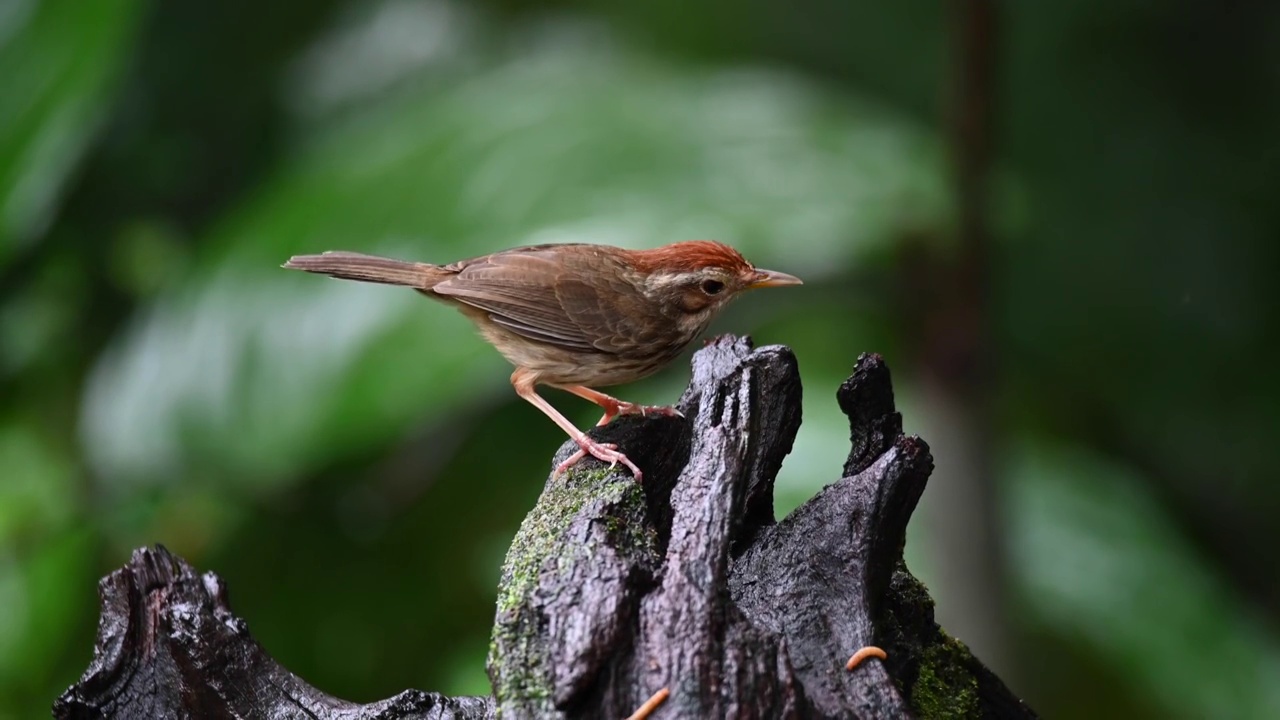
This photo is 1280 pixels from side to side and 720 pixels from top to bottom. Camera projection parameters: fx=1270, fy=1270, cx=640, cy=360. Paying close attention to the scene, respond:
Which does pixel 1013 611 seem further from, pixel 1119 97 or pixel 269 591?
pixel 1119 97

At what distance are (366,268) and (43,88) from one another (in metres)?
1.77

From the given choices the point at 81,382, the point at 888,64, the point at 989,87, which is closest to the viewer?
the point at 989,87

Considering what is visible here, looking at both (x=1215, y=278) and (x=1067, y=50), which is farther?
(x=1067, y=50)

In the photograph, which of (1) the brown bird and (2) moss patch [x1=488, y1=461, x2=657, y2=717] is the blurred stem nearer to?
(1) the brown bird

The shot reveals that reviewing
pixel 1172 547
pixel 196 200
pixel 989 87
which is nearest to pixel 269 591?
pixel 196 200

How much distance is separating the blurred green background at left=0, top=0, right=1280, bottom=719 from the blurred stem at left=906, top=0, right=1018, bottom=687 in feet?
0.05

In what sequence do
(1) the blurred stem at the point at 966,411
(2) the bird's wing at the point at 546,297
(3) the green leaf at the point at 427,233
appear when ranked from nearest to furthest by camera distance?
(2) the bird's wing at the point at 546,297 → (1) the blurred stem at the point at 966,411 → (3) the green leaf at the point at 427,233

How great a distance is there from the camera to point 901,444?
239 cm

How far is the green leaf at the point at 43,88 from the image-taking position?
452cm

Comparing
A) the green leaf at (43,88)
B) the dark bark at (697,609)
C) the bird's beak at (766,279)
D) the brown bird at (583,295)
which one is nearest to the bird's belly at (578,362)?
the brown bird at (583,295)

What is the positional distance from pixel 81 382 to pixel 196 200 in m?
1.47

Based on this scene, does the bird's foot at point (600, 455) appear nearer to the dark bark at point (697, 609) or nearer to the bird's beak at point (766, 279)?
the dark bark at point (697, 609)

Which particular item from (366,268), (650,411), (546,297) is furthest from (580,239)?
(650,411)

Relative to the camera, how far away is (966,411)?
4.34 m
